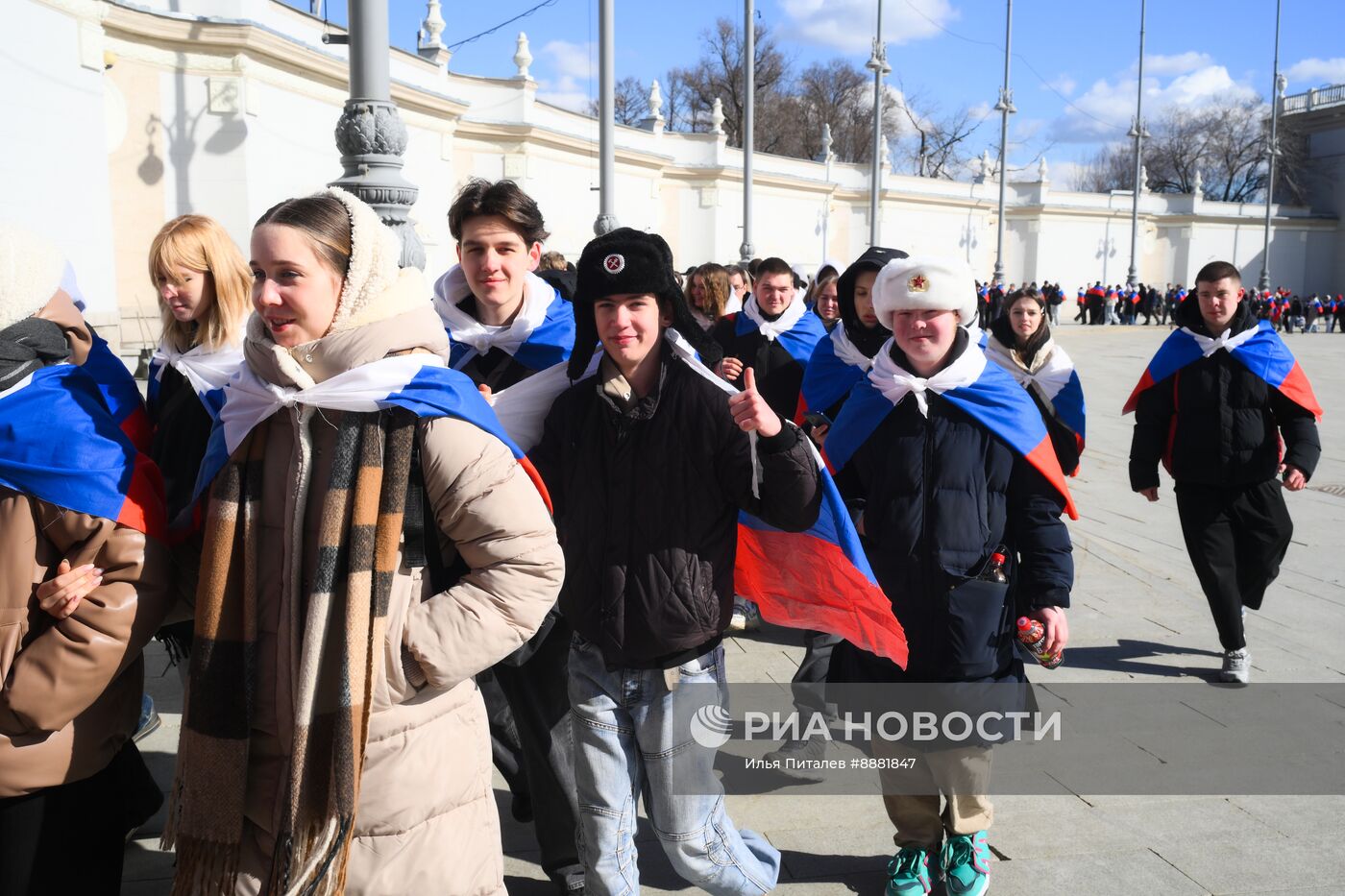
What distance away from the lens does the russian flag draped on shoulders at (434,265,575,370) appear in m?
3.99

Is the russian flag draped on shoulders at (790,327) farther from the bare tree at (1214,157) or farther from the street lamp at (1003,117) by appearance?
the bare tree at (1214,157)

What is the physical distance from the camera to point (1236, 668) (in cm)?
562

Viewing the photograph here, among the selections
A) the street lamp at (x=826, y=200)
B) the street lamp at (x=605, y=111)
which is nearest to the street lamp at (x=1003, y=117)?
the street lamp at (x=826, y=200)

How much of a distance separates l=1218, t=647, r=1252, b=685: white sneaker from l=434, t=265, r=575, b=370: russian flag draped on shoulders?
12.6 ft

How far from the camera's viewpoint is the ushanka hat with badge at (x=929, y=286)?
3494mm

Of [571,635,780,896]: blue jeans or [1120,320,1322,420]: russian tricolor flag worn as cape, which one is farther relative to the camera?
[1120,320,1322,420]: russian tricolor flag worn as cape

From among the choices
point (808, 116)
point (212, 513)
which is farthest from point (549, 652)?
point (808, 116)

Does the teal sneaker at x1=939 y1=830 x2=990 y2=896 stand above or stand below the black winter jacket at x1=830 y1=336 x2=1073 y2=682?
below

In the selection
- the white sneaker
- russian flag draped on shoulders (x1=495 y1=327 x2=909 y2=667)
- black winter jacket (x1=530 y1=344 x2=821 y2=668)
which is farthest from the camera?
the white sneaker

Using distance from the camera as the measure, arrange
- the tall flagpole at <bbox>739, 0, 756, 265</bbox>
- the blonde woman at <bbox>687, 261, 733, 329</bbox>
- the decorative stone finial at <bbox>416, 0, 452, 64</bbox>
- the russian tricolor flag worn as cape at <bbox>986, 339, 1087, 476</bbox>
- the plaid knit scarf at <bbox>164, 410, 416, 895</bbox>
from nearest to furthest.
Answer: the plaid knit scarf at <bbox>164, 410, 416, 895</bbox> → the russian tricolor flag worn as cape at <bbox>986, 339, 1087, 476</bbox> → the blonde woman at <bbox>687, 261, 733, 329</bbox> → the tall flagpole at <bbox>739, 0, 756, 265</bbox> → the decorative stone finial at <bbox>416, 0, 452, 64</bbox>

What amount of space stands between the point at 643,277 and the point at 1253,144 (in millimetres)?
82668

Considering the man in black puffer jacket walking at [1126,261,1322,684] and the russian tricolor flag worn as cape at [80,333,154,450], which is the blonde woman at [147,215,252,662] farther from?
the man in black puffer jacket walking at [1126,261,1322,684]

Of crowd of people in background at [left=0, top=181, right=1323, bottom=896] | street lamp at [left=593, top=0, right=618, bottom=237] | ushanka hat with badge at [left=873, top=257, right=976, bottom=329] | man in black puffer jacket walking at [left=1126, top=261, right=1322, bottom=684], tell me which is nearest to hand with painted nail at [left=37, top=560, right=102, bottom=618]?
crowd of people in background at [left=0, top=181, right=1323, bottom=896]

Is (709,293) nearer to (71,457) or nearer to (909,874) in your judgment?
(909,874)
